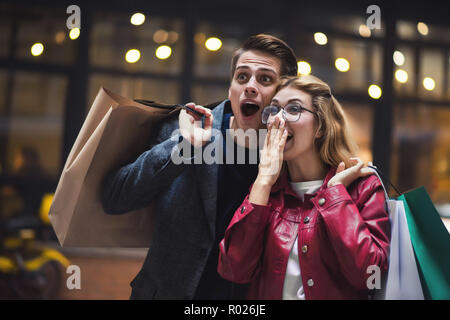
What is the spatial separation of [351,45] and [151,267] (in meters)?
3.44

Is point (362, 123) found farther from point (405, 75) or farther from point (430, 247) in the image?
point (430, 247)

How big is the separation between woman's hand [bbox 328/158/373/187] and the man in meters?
0.38

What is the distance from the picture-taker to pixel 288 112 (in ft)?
5.03

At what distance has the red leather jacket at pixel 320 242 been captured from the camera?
131 cm

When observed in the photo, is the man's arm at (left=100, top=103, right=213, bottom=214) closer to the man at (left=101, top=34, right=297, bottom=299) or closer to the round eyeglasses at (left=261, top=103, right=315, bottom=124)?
the man at (left=101, top=34, right=297, bottom=299)

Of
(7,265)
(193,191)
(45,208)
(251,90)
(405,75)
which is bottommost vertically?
(7,265)

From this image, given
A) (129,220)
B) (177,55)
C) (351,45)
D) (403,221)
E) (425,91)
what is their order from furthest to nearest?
(425,91)
(177,55)
(351,45)
(129,220)
(403,221)

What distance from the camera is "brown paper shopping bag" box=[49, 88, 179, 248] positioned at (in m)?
1.64

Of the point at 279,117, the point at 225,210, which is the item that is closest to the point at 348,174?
the point at 279,117

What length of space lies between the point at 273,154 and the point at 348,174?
0.25 m

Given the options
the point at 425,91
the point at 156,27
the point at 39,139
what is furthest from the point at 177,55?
the point at 425,91

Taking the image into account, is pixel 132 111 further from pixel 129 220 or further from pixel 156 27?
pixel 156 27

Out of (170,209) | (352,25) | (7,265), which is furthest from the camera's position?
(352,25)
